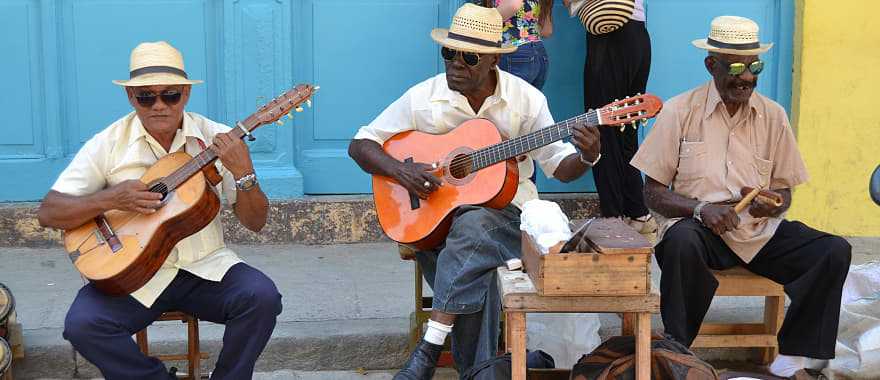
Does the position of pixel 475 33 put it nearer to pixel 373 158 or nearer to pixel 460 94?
pixel 460 94

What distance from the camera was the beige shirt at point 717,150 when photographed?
4711 mm

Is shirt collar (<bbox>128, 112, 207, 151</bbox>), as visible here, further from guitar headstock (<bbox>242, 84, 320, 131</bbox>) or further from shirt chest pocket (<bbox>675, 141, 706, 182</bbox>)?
shirt chest pocket (<bbox>675, 141, 706, 182</bbox>)

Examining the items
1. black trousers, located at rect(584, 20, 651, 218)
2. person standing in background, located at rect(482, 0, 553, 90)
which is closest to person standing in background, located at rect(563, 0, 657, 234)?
black trousers, located at rect(584, 20, 651, 218)

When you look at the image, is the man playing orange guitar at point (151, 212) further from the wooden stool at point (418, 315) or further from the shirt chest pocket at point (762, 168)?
the shirt chest pocket at point (762, 168)

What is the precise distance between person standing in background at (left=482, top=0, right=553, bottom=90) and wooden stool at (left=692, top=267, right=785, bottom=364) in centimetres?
159

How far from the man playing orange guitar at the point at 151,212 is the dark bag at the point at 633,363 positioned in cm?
113

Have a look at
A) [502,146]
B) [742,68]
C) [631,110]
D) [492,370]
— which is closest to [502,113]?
[502,146]

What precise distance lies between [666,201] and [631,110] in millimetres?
710

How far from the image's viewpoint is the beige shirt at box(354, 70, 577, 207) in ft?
15.5

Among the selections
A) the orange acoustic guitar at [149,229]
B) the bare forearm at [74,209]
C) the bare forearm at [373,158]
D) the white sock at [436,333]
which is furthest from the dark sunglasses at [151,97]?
the white sock at [436,333]

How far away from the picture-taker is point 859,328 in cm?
480

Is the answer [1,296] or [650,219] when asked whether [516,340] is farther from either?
[650,219]

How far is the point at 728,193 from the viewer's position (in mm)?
4703

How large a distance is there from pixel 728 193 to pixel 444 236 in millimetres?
1156
